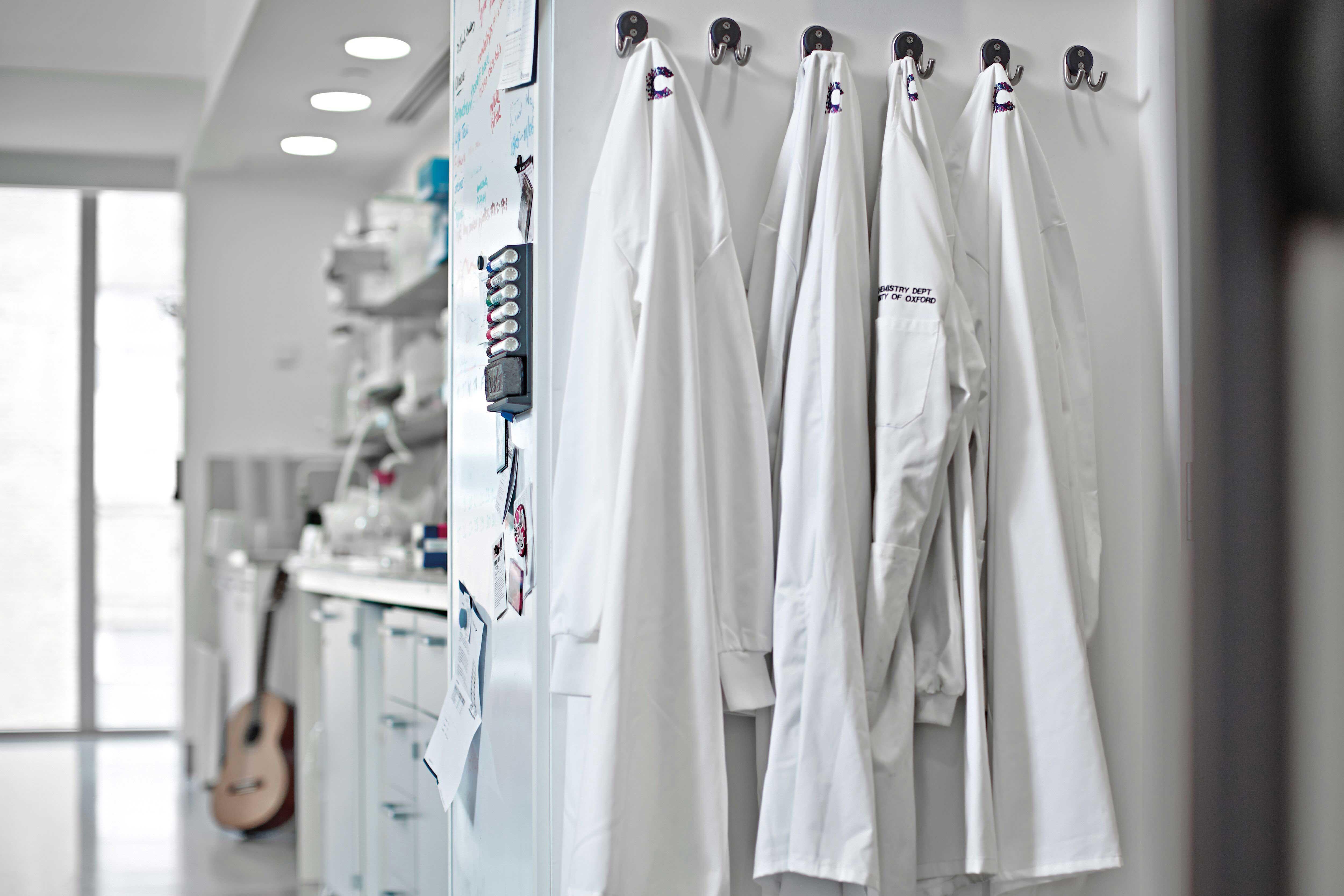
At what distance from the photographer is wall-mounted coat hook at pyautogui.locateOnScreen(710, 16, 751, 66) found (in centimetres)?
130

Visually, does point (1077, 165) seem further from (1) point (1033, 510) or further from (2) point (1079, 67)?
(1) point (1033, 510)

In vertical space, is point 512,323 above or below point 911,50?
below

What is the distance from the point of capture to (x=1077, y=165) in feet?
4.68

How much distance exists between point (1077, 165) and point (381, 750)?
6.04 feet

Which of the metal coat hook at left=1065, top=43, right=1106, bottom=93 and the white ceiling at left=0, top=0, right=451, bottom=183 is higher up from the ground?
the white ceiling at left=0, top=0, right=451, bottom=183

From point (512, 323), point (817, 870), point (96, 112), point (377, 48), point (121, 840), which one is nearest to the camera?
point (817, 870)

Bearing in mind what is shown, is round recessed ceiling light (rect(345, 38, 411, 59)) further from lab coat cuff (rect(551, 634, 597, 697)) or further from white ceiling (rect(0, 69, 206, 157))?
lab coat cuff (rect(551, 634, 597, 697))

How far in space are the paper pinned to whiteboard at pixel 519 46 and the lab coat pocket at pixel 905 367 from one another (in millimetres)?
522

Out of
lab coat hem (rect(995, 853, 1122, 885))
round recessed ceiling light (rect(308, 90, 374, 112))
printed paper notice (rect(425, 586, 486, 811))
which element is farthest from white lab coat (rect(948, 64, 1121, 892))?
round recessed ceiling light (rect(308, 90, 374, 112))

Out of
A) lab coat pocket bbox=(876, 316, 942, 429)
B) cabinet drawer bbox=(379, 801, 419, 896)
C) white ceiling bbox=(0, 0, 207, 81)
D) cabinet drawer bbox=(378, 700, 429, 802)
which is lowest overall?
cabinet drawer bbox=(379, 801, 419, 896)

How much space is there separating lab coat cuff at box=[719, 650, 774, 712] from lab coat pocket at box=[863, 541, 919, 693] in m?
0.11

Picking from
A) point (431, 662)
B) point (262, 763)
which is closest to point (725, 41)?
point (431, 662)

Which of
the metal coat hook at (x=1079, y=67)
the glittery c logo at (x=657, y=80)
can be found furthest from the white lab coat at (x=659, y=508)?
the metal coat hook at (x=1079, y=67)

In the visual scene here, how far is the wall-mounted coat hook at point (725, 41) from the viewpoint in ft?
4.27
